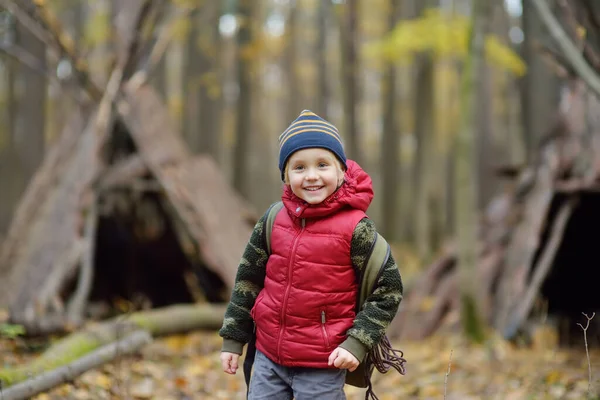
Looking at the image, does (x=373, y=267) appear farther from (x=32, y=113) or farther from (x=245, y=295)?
(x=32, y=113)

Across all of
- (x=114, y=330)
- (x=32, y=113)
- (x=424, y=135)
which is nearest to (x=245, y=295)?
(x=114, y=330)

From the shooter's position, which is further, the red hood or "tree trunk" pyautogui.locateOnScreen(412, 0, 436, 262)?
"tree trunk" pyautogui.locateOnScreen(412, 0, 436, 262)

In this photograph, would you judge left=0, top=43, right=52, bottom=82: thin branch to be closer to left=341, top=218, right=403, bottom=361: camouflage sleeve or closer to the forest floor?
the forest floor

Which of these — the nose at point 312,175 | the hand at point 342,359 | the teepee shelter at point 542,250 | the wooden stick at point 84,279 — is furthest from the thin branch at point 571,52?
the wooden stick at point 84,279

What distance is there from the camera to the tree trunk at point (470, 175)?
22.7 feet

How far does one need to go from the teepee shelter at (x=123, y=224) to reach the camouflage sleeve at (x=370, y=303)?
4286 millimetres

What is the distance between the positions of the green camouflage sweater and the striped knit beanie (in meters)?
0.35

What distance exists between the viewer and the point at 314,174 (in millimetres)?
2771

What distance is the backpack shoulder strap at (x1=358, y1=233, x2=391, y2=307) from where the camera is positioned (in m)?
2.75

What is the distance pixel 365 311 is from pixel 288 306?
0.34 metres

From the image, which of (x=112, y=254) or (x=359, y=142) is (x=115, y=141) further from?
(x=359, y=142)

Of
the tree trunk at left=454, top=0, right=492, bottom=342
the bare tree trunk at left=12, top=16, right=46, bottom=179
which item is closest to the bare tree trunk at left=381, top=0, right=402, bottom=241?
the bare tree trunk at left=12, top=16, right=46, bottom=179

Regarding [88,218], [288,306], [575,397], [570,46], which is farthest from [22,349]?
[570,46]

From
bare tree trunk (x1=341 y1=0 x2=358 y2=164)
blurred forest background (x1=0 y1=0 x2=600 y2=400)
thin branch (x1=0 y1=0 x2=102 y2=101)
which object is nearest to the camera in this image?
blurred forest background (x1=0 y1=0 x2=600 y2=400)
